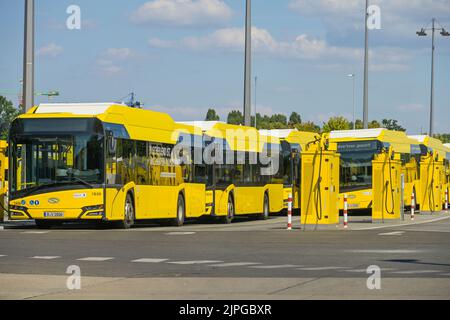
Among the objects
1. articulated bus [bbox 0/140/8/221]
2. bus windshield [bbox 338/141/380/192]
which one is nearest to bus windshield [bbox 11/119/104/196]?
articulated bus [bbox 0/140/8/221]

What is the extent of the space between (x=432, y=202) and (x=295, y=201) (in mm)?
5899

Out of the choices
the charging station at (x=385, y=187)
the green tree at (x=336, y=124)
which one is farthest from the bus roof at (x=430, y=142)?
the green tree at (x=336, y=124)

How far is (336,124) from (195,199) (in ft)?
264

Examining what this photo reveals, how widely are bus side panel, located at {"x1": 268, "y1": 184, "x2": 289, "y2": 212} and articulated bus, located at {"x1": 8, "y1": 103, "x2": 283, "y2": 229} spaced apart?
20.5 feet

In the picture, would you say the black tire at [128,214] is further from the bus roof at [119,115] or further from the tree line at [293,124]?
the tree line at [293,124]

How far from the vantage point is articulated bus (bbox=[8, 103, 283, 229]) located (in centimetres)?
2938

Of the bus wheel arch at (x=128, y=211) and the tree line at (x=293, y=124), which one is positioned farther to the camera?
the tree line at (x=293, y=124)

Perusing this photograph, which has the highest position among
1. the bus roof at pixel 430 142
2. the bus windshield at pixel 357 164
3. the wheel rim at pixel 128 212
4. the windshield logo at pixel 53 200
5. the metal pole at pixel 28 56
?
the metal pole at pixel 28 56

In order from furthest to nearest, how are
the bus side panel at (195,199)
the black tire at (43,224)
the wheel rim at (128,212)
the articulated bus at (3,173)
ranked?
1. the bus side panel at (195,199)
2. the articulated bus at (3,173)
3. the black tire at (43,224)
4. the wheel rim at (128,212)

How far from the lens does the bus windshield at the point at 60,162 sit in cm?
2936

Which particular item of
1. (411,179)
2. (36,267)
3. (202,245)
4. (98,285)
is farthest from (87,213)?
(411,179)

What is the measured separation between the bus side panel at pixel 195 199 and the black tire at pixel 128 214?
3.56 metres

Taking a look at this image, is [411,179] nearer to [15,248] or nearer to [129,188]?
[129,188]
